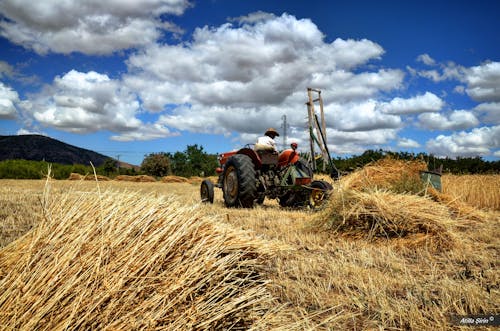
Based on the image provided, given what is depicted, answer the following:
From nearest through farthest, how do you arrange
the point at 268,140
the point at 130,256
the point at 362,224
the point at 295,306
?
1. the point at 130,256
2. the point at 295,306
3. the point at 362,224
4. the point at 268,140

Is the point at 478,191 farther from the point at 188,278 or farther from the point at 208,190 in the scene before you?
the point at 188,278

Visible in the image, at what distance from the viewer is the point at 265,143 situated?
8.05 meters

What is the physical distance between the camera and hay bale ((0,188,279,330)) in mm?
1538

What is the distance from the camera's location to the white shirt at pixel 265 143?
798cm

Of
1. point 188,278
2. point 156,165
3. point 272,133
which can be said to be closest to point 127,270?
point 188,278

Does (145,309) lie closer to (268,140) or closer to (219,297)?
(219,297)

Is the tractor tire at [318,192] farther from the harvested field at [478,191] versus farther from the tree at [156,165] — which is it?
the tree at [156,165]

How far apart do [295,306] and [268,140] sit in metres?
5.81

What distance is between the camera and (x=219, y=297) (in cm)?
194

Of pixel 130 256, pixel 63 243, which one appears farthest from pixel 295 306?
pixel 63 243

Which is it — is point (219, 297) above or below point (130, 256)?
→ below

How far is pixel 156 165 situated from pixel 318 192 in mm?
38717

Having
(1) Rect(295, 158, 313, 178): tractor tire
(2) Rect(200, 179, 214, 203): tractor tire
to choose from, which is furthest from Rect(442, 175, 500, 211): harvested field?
(2) Rect(200, 179, 214, 203): tractor tire

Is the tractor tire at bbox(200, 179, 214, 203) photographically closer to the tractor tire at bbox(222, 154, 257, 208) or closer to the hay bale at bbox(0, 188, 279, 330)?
the tractor tire at bbox(222, 154, 257, 208)
